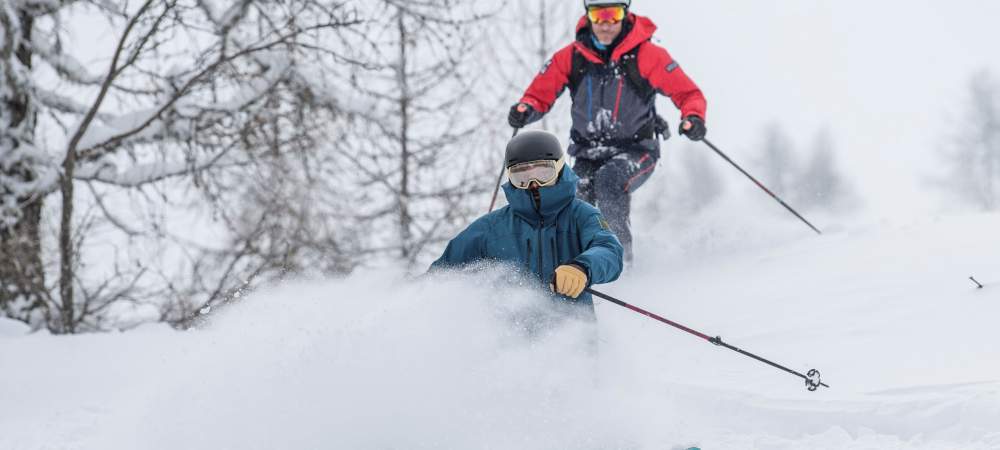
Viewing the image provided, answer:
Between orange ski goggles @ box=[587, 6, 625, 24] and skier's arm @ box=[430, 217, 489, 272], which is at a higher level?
orange ski goggles @ box=[587, 6, 625, 24]

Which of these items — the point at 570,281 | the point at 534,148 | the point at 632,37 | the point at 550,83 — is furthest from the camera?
the point at 550,83

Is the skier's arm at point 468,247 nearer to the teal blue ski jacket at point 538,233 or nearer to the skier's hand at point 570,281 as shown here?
the teal blue ski jacket at point 538,233

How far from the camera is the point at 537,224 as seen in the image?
329cm

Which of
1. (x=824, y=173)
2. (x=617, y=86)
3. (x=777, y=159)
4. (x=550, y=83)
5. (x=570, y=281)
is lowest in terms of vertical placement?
(x=570, y=281)

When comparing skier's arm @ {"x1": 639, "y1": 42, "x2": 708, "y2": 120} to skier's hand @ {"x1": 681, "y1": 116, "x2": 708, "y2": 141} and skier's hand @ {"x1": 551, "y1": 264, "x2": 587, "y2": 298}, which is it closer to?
skier's hand @ {"x1": 681, "y1": 116, "x2": 708, "y2": 141}

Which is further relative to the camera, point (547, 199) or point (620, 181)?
point (620, 181)

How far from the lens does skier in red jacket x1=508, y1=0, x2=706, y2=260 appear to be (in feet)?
17.5

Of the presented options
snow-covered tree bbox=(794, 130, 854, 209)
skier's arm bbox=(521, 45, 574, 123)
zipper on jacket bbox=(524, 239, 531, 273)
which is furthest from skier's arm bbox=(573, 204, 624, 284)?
snow-covered tree bbox=(794, 130, 854, 209)

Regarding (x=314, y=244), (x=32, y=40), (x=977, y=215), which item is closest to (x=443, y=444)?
(x=314, y=244)

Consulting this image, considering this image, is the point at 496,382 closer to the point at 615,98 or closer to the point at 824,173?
the point at 615,98

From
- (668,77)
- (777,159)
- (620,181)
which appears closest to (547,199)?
(620,181)

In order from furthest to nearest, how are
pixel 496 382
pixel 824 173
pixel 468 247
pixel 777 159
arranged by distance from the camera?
pixel 777 159 → pixel 824 173 → pixel 468 247 → pixel 496 382

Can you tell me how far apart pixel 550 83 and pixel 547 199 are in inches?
104

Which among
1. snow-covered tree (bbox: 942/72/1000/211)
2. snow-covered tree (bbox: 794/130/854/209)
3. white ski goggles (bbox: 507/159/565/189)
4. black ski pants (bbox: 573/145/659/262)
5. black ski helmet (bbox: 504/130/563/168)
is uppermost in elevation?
snow-covered tree (bbox: 794/130/854/209)
